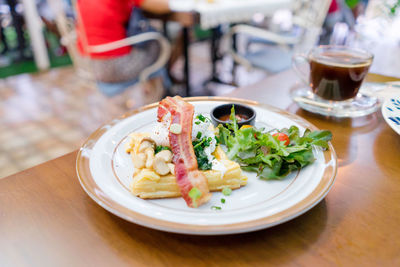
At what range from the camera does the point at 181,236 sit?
2.08 ft

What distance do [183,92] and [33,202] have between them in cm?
273

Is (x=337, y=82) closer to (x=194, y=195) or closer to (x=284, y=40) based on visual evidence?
(x=194, y=195)

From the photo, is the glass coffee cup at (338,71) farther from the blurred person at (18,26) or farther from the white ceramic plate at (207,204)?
the blurred person at (18,26)

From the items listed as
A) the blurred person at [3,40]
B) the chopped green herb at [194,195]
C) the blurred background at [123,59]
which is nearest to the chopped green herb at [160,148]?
the chopped green herb at [194,195]

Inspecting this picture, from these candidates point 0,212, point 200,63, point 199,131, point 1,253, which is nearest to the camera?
point 1,253

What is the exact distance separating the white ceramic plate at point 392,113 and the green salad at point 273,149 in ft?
0.79

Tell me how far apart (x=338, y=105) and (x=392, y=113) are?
0.22m

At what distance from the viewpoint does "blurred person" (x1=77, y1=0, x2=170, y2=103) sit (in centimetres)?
228

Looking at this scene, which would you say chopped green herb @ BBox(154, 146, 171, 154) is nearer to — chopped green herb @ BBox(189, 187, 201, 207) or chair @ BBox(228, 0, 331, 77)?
chopped green herb @ BBox(189, 187, 201, 207)

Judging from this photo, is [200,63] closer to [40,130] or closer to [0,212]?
[40,130]

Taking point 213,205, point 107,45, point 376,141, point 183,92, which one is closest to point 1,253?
point 213,205

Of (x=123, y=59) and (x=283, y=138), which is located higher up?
(x=283, y=138)

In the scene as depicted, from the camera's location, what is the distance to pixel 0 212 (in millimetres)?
694

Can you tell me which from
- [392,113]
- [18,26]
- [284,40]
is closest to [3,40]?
[18,26]
